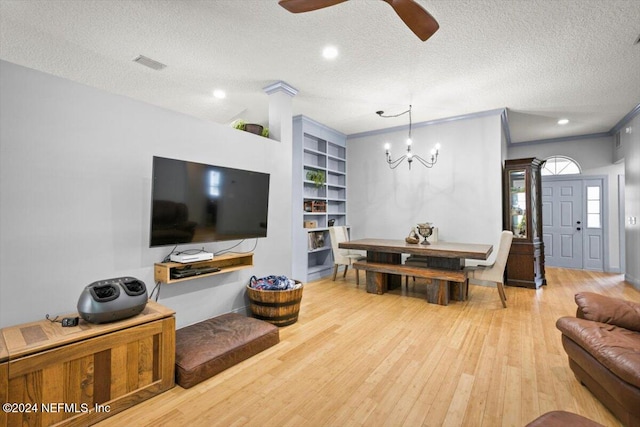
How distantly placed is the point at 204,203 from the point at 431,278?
9.55ft

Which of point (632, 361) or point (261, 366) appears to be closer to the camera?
point (632, 361)

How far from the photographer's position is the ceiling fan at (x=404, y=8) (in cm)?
182

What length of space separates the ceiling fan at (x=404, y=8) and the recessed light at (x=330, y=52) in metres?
1.14

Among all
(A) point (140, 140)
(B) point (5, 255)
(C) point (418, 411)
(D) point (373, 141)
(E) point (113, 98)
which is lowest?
(C) point (418, 411)

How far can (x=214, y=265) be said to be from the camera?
3.12 meters

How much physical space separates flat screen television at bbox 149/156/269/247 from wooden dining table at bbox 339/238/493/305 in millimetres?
1919

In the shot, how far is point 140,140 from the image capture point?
2.49 metres

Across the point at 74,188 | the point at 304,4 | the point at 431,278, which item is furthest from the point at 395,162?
the point at 74,188

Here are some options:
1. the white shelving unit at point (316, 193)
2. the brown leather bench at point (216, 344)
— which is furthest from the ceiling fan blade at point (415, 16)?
the white shelving unit at point (316, 193)

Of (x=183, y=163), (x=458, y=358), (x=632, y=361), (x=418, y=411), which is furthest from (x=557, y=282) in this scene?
(x=183, y=163)

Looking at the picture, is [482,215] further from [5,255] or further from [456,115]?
[5,255]

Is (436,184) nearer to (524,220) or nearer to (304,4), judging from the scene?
(524,220)

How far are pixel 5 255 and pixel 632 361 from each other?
140 inches

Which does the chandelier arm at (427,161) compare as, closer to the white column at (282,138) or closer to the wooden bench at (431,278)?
the wooden bench at (431,278)
